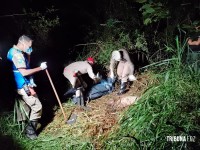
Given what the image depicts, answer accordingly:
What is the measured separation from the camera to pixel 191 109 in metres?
5.17

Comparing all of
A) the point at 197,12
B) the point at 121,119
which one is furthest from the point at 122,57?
the point at 197,12

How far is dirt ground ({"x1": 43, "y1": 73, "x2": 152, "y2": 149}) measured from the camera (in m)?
5.44

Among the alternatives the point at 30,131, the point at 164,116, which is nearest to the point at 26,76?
the point at 30,131

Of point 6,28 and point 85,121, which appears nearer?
point 85,121

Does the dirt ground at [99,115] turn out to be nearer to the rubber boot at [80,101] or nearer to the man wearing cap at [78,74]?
the rubber boot at [80,101]

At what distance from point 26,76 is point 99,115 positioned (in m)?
1.51

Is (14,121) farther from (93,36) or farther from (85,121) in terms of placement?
(93,36)

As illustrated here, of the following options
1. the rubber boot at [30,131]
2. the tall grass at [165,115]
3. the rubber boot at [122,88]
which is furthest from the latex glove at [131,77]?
the rubber boot at [30,131]

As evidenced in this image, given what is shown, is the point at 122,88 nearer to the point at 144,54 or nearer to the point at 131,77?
the point at 131,77

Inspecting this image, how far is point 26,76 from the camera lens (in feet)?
18.5

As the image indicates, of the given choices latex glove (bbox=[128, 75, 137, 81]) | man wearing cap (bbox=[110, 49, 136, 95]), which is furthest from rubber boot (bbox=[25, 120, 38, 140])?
latex glove (bbox=[128, 75, 137, 81])

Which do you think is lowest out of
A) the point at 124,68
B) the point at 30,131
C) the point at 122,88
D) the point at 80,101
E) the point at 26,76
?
the point at 30,131

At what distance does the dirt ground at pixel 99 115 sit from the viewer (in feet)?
17.9

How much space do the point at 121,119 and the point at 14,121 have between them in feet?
6.32
